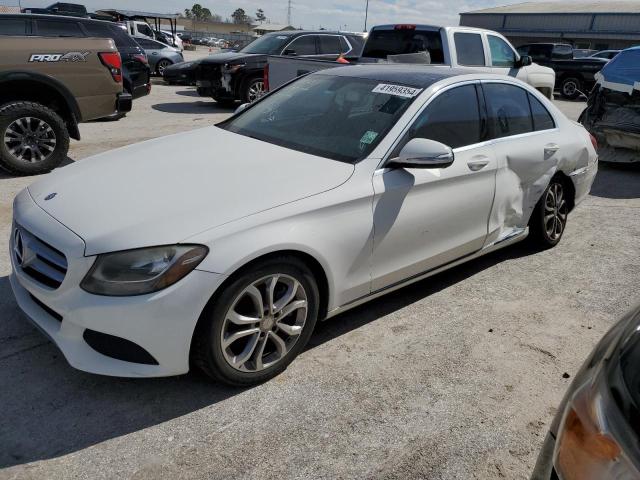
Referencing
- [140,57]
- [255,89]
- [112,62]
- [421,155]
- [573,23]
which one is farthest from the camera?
[573,23]

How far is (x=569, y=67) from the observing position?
1947 centimetres

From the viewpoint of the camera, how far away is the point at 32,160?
640cm

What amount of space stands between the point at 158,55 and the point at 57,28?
34.2ft

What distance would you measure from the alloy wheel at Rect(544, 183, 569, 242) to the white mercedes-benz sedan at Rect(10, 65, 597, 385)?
315 millimetres

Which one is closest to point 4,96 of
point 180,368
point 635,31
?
point 180,368

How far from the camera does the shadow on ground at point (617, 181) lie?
716 cm

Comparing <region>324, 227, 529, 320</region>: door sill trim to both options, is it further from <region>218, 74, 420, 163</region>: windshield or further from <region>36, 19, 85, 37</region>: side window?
<region>36, 19, 85, 37</region>: side window

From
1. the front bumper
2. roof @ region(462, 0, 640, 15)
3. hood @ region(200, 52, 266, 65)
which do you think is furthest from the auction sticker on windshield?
roof @ region(462, 0, 640, 15)

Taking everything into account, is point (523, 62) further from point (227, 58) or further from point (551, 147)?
point (551, 147)

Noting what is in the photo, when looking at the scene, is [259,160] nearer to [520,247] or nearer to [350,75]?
[350,75]

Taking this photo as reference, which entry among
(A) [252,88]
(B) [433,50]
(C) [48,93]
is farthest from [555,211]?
(A) [252,88]

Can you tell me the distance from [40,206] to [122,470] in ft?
4.76

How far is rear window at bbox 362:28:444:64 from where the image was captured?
335 inches

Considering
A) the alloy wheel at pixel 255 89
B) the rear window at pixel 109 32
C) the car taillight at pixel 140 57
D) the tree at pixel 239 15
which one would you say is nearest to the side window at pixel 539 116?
the rear window at pixel 109 32
